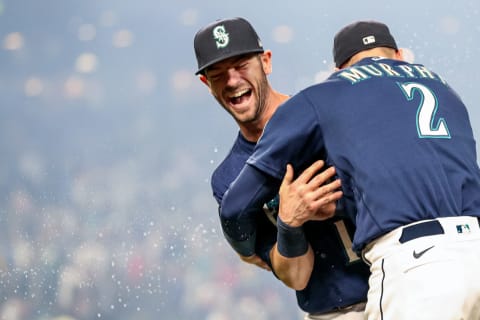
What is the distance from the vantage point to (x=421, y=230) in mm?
1628

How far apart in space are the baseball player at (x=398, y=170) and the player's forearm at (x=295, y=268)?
296 mm

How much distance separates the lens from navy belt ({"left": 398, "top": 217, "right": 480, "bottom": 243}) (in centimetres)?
162

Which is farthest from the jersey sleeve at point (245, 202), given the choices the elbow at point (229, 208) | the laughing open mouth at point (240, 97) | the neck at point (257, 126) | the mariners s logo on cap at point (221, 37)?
the mariners s logo on cap at point (221, 37)

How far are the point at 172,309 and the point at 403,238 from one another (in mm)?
3548

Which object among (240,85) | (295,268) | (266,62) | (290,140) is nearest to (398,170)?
(290,140)

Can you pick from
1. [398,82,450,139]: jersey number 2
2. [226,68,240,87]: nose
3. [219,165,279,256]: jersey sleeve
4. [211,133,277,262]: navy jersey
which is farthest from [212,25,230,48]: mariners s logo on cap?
[398,82,450,139]: jersey number 2

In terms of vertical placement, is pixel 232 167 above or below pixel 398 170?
above

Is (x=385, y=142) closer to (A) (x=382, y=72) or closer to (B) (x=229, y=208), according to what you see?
(A) (x=382, y=72)

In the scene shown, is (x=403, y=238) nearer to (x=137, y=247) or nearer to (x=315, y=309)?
(x=315, y=309)

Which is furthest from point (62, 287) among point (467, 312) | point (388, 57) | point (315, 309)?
point (467, 312)

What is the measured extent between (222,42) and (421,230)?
993 millimetres

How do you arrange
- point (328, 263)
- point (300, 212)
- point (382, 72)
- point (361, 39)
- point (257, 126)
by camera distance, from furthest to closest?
point (257, 126) → point (328, 263) → point (361, 39) → point (300, 212) → point (382, 72)

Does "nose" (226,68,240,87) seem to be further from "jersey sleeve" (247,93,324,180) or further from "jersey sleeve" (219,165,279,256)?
"jersey sleeve" (247,93,324,180)

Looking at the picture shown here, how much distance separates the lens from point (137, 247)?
5.06 m
